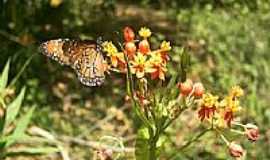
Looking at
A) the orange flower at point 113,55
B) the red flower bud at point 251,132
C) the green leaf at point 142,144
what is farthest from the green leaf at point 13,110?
the red flower bud at point 251,132

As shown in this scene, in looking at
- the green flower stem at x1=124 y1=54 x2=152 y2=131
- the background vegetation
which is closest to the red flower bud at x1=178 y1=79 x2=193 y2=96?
the green flower stem at x1=124 y1=54 x2=152 y2=131

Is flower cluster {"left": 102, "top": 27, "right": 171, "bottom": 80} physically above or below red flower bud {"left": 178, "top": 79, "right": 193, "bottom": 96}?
above

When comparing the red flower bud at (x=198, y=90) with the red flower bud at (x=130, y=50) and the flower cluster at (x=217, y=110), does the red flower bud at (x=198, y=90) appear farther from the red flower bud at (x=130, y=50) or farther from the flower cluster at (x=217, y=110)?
the red flower bud at (x=130, y=50)

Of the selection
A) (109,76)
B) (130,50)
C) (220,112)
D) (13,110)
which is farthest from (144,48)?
(109,76)

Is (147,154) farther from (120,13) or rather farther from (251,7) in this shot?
(120,13)

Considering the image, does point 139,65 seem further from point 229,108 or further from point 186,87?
point 229,108

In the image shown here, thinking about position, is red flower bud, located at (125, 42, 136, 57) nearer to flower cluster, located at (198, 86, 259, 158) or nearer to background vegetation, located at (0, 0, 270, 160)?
flower cluster, located at (198, 86, 259, 158)

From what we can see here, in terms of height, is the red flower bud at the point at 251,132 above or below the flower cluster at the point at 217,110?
below
